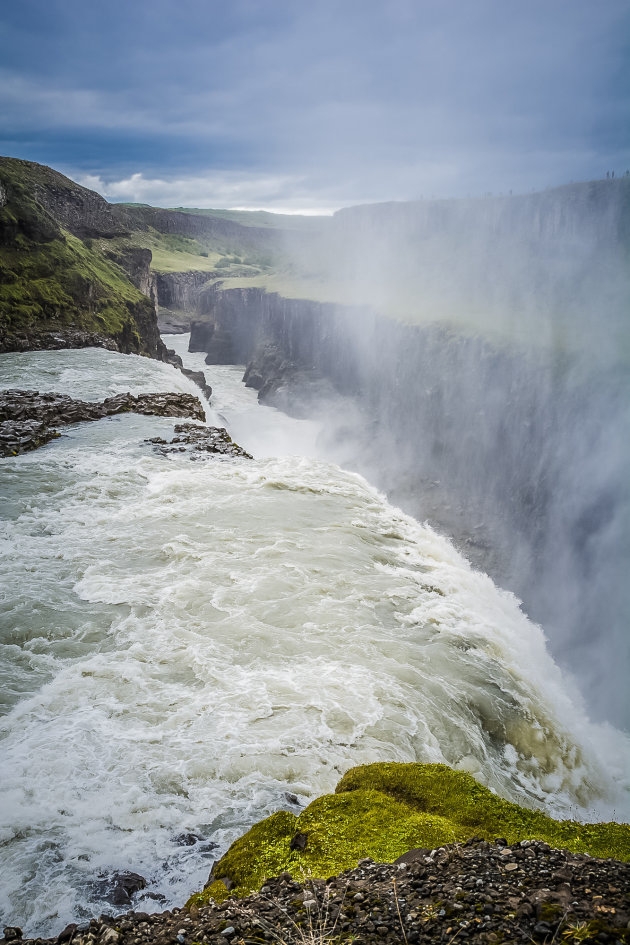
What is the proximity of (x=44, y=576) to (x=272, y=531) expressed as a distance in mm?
6633

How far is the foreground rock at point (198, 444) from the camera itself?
2408 centimetres

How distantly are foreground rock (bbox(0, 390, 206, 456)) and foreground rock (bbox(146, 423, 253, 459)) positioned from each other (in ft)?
14.5

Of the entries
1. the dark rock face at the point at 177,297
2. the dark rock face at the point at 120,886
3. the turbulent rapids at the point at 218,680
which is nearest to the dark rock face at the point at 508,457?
the turbulent rapids at the point at 218,680

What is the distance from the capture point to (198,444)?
81.8 feet

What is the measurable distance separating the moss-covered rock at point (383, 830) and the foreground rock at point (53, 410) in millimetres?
20285

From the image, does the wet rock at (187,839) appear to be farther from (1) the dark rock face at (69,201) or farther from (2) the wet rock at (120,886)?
(1) the dark rock face at (69,201)

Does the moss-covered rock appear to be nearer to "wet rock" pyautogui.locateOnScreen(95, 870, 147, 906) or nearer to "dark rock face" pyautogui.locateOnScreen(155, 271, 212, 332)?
"wet rock" pyautogui.locateOnScreen(95, 870, 147, 906)

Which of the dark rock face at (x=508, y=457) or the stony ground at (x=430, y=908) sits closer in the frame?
the stony ground at (x=430, y=908)

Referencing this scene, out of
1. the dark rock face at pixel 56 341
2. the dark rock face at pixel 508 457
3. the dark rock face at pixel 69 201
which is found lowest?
the dark rock face at pixel 508 457

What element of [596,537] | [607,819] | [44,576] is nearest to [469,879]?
[607,819]

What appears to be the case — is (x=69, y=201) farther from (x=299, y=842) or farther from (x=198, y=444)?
(x=299, y=842)

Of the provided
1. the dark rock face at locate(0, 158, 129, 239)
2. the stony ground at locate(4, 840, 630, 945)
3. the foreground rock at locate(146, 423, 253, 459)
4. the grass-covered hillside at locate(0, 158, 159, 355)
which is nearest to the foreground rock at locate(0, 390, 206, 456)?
the foreground rock at locate(146, 423, 253, 459)

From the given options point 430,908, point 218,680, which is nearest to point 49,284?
point 218,680

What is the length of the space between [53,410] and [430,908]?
90.5ft
